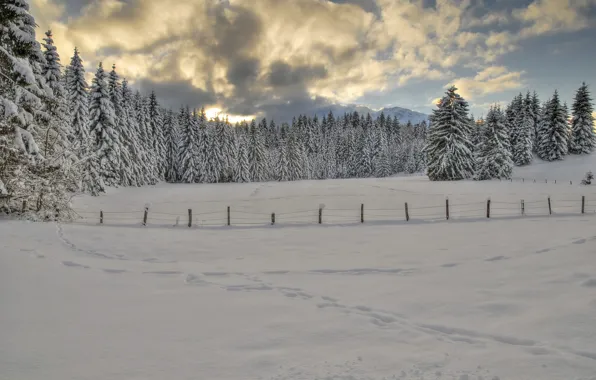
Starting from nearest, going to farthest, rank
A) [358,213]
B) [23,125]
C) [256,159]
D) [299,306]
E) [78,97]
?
[299,306] < [23,125] < [358,213] < [78,97] < [256,159]

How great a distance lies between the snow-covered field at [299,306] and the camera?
5.30 metres

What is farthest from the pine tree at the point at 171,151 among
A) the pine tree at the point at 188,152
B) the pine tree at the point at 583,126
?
the pine tree at the point at 583,126

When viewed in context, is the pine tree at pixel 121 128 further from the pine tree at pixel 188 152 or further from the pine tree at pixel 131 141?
the pine tree at pixel 188 152

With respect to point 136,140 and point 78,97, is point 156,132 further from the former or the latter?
point 78,97

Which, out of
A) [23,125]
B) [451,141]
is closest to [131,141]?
[23,125]

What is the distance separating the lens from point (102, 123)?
40250mm

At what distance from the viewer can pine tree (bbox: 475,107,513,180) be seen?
165 ft

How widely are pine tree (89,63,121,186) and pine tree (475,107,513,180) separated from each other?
52.1m

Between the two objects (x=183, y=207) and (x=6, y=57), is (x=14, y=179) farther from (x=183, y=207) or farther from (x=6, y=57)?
(x=183, y=207)

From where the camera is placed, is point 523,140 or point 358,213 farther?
point 523,140

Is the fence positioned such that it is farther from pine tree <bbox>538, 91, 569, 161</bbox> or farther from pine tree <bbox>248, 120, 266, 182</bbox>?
pine tree <bbox>248, 120, 266, 182</bbox>

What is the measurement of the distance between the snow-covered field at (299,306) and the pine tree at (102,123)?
2615cm

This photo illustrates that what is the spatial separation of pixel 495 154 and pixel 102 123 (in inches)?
2192

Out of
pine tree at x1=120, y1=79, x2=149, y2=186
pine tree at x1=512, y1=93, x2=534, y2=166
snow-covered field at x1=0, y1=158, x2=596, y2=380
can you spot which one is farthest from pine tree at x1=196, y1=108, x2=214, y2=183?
pine tree at x1=512, y1=93, x2=534, y2=166
